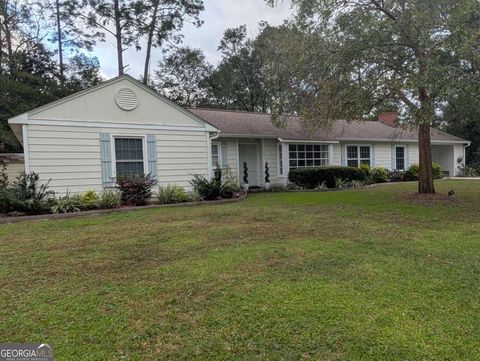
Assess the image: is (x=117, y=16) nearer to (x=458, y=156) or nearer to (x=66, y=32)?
(x=66, y=32)

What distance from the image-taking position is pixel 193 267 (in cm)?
459

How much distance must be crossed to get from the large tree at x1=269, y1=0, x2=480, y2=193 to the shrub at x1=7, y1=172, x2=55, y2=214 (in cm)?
773

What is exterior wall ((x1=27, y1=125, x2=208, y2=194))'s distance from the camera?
405 inches

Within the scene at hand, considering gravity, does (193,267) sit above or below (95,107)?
below

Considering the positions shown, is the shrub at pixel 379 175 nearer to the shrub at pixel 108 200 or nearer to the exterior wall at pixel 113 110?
the exterior wall at pixel 113 110

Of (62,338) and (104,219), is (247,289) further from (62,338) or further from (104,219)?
(104,219)

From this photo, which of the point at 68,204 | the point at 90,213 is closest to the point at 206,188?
the point at 90,213

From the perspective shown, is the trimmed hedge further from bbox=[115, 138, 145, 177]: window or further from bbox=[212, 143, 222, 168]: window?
bbox=[115, 138, 145, 177]: window

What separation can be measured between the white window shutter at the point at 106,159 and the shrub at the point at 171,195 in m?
1.54

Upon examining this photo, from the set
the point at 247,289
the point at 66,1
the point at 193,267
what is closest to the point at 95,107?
the point at 193,267

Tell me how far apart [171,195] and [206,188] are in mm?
1187

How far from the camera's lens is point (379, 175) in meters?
19.6

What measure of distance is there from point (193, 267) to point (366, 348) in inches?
94.6

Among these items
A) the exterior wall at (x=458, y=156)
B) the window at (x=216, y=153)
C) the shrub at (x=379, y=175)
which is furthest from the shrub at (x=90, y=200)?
the exterior wall at (x=458, y=156)
